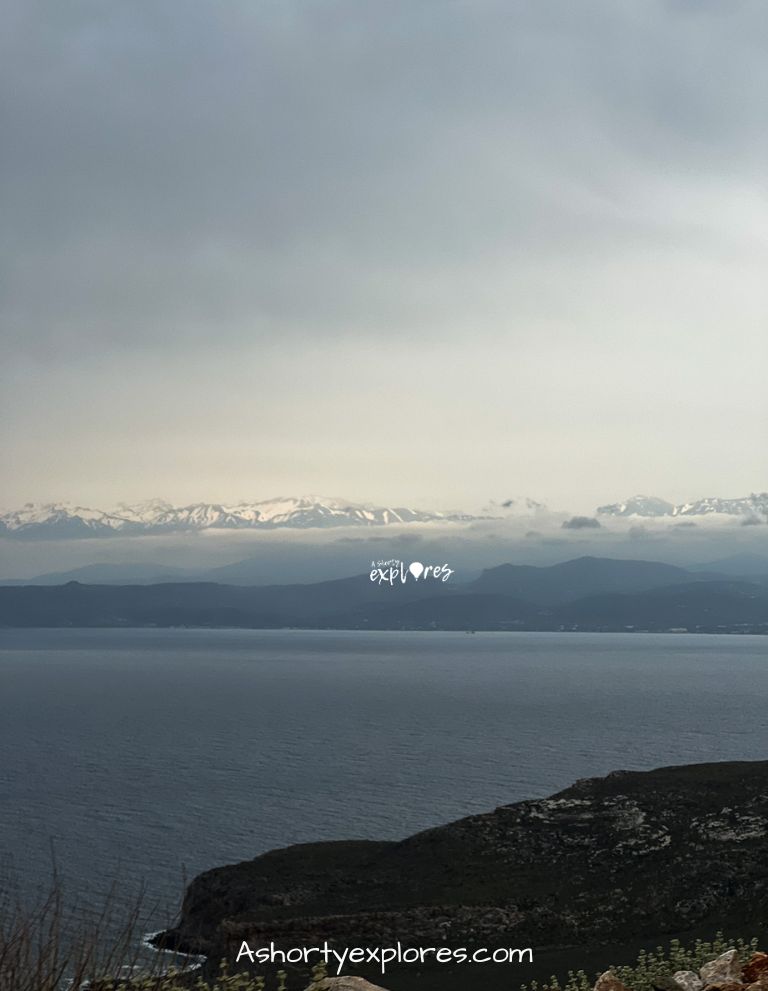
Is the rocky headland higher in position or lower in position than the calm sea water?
higher

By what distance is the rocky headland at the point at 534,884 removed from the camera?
6072cm

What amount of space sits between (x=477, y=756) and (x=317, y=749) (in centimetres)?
2724

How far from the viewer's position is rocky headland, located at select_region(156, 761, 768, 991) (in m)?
60.7

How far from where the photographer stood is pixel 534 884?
6850cm

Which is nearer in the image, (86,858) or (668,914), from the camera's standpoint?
(668,914)

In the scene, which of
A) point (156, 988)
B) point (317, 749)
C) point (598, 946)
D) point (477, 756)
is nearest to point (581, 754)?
point (477, 756)

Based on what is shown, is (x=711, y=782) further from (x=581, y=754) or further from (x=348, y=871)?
(x=581, y=754)

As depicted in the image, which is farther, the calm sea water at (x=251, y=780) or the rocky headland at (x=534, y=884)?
the calm sea water at (x=251, y=780)

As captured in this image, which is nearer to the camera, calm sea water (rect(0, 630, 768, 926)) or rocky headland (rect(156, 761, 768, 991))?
rocky headland (rect(156, 761, 768, 991))

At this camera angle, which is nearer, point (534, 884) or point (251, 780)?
point (534, 884)

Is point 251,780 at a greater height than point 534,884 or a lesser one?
lesser

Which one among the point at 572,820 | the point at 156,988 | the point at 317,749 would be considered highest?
the point at 156,988

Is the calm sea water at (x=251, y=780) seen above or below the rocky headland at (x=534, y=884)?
below

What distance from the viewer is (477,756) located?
6102 inches
